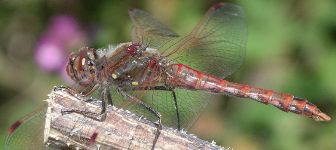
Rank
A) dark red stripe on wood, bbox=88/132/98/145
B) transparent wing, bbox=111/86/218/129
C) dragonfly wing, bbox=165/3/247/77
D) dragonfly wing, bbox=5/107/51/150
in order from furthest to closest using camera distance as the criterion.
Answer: dragonfly wing, bbox=165/3/247/77, transparent wing, bbox=111/86/218/129, dragonfly wing, bbox=5/107/51/150, dark red stripe on wood, bbox=88/132/98/145

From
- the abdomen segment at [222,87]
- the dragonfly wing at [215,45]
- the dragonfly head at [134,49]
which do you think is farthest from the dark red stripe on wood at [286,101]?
the dragonfly head at [134,49]

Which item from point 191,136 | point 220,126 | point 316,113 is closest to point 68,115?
point 191,136

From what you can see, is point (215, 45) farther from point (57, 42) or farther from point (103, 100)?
point (57, 42)

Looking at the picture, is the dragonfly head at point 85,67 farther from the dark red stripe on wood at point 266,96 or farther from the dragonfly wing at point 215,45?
the dark red stripe on wood at point 266,96

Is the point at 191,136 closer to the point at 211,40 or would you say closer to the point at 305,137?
the point at 211,40

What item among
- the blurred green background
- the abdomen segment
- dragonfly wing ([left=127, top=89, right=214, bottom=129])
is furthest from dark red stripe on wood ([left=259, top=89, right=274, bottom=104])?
the blurred green background

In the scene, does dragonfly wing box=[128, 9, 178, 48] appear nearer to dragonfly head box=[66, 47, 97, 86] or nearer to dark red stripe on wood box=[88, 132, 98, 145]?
dragonfly head box=[66, 47, 97, 86]

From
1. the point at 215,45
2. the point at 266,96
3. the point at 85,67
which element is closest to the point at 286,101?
the point at 266,96

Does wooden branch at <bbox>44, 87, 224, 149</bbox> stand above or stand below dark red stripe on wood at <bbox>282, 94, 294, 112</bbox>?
below
